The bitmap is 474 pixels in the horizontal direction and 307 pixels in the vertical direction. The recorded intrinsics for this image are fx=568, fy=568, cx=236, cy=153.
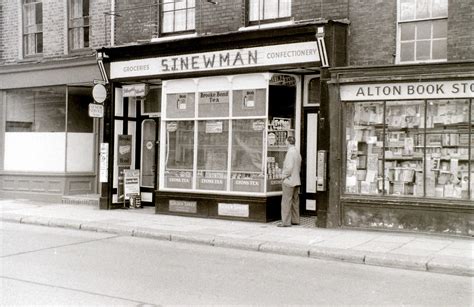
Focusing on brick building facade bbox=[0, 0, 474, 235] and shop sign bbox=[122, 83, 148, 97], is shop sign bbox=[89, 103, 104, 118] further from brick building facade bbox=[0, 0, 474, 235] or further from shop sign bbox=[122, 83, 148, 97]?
shop sign bbox=[122, 83, 148, 97]

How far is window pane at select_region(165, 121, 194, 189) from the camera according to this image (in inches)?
566

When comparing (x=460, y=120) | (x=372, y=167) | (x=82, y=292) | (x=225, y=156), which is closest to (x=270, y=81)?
(x=225, y=156)

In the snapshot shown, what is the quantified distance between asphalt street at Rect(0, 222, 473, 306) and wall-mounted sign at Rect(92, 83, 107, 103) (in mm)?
5598

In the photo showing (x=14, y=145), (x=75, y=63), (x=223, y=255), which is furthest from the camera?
(x=14, y=145)

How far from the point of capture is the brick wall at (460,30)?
11.0 metres

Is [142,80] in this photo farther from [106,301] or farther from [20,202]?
[106,301]

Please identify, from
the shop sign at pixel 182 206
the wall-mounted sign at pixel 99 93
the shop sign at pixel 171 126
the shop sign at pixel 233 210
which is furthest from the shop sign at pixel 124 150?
the shop sign at pixel 233 210

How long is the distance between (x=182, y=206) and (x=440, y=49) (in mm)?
7034

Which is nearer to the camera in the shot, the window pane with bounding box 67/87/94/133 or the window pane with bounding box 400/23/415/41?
the window pane with bounding box 400/23/415/41

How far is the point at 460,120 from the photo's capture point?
36.6 feet

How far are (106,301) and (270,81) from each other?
777 cm

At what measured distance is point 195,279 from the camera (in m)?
7.76

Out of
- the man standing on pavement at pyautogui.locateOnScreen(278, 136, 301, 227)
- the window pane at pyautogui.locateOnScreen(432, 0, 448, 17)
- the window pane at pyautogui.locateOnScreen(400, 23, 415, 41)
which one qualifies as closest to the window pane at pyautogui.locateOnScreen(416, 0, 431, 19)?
the window pane at pyautogui.locateOnScreen(432, 0, 448, 17)

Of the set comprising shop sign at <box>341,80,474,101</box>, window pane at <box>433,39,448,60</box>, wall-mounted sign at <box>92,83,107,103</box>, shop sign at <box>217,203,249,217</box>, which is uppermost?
window pane at <box>433,39,448,60</box>
